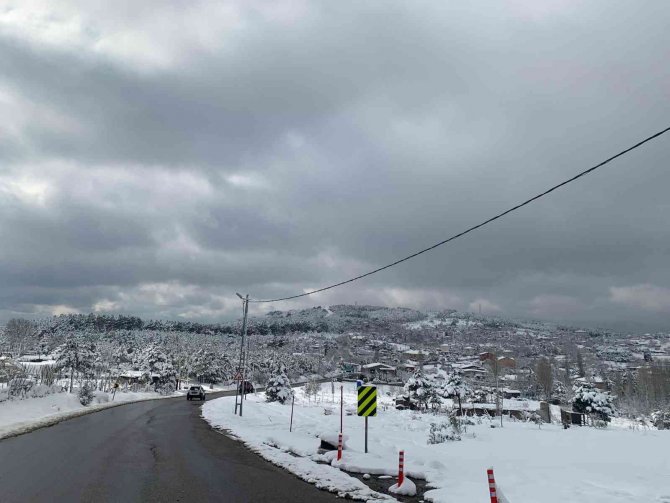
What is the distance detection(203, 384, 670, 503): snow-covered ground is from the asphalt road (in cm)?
114

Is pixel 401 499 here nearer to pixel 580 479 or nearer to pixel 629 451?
pixel 580 479

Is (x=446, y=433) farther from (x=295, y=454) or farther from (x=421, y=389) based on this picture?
(x=421, y=389)

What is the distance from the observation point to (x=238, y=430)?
23.0 metres

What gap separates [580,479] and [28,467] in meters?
14.9

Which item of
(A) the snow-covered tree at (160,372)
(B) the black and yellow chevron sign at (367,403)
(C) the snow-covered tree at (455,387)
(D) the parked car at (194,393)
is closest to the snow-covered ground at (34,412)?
(D) the parked car at (194,393)

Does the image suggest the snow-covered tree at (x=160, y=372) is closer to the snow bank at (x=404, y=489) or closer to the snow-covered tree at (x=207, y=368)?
the snow-covered tree at (x=207, y=368)

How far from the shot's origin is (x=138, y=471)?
39.2 ft

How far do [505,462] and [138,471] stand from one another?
37.3 ft

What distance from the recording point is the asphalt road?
31.3ft

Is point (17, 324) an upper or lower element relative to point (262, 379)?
upper

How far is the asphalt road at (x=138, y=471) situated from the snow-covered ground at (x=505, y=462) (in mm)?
1139

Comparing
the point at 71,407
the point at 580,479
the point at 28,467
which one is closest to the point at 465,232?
the point at 580,479

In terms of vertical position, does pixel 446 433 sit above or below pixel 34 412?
above

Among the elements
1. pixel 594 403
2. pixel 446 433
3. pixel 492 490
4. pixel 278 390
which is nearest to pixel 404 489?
pixel 492 490
